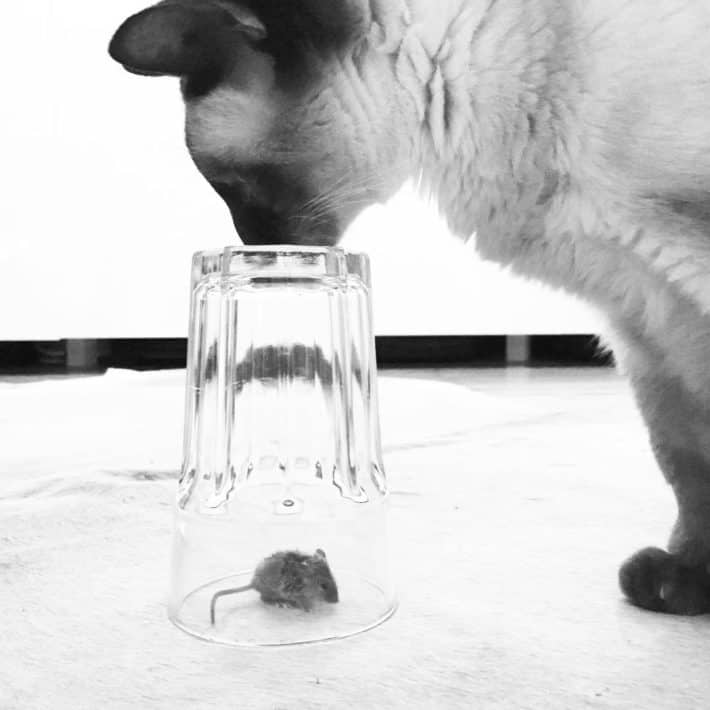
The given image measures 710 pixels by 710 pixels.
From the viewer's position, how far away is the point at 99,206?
2990 mm

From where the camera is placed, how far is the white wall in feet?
9.52

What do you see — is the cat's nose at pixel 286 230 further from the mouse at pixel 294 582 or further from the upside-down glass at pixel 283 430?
the mouse at pixel 294 582

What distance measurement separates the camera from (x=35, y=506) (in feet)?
3.82

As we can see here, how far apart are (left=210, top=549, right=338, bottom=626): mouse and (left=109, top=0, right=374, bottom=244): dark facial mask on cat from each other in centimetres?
38

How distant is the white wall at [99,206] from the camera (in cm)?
290

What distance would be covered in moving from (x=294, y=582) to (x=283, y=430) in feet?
1.11

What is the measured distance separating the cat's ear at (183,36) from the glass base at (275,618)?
0.58 m

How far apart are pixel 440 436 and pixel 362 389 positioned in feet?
2.57

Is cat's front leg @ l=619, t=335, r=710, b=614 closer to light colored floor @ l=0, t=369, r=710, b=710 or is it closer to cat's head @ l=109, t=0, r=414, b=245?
light colored floor @ l=0, t=369, r=710, b=710

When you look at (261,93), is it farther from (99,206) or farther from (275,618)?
(99,206)

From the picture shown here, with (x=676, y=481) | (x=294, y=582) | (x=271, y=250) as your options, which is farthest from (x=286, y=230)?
(x=676, y=481)

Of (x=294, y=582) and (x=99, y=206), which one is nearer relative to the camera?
(x=294, y=582)

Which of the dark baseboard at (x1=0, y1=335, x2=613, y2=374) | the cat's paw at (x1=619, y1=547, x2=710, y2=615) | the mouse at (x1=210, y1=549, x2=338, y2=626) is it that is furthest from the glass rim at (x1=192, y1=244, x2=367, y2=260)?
the dark baseboard at (x1=0, y1=335, x2=613, y2=374)

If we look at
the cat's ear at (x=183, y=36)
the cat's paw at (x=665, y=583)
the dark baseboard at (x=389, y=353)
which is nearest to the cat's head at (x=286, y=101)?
the cat's ear at (x=183, y=36)
